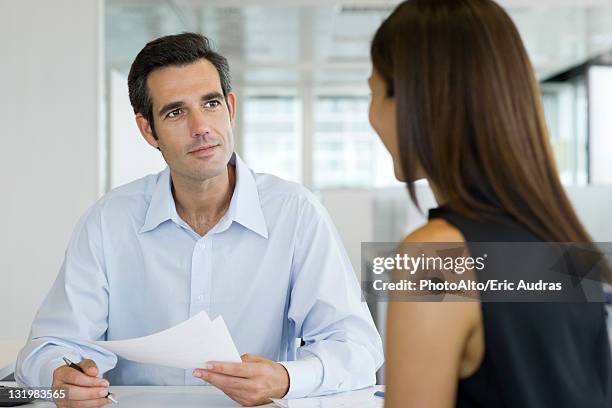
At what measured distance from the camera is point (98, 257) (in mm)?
1893

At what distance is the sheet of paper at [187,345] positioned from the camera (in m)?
1.29

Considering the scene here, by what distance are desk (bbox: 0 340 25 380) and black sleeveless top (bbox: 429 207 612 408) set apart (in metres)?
1.40

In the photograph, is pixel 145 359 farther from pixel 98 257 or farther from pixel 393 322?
pixel 393 322

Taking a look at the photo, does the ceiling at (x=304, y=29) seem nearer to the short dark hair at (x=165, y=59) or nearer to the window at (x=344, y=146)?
the window at (x=344, y=146)

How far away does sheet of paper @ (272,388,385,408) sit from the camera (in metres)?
1.51

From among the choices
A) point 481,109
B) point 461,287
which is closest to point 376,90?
point 481,109

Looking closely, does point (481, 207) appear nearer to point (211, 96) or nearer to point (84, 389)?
point (84, 389)

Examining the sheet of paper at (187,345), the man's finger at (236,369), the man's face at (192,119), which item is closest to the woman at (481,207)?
Answer: the sheet of paper at (187,345)

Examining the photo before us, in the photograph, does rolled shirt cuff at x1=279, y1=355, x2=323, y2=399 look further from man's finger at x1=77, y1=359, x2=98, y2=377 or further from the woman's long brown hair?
the woman's long brown hair

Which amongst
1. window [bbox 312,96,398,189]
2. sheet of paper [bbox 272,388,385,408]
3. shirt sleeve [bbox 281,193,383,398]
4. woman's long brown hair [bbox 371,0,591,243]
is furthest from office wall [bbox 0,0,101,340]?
window [bbox 312,96,398,189]

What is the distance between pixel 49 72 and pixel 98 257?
7.72 feet

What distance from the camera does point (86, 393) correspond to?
4.92 feet

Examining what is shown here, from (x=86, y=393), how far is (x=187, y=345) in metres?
0.30

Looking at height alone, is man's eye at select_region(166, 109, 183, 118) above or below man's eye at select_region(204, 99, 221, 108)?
below
